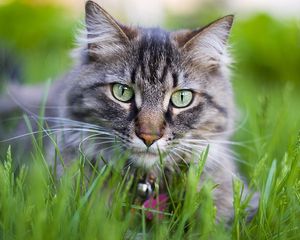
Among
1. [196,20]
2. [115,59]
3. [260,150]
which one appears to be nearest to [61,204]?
[115,59]

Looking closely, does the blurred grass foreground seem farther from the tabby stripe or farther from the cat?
the tabby stripe

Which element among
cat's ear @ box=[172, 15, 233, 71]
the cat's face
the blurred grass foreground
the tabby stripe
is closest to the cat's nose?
the cat's face

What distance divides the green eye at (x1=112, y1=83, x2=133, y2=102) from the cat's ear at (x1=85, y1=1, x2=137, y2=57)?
0.70 ft

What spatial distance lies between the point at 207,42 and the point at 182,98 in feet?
1.15

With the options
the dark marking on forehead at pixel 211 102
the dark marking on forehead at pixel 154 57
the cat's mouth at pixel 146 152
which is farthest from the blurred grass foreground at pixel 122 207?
the dark marking on forehead at pixel 154 57

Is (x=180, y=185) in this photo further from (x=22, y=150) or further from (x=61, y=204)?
(x=22, y=150)

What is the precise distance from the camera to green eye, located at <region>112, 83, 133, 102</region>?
92.4 inches

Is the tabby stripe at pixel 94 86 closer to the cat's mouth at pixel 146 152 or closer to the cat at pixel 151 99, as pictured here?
the cat at pixel 151 99

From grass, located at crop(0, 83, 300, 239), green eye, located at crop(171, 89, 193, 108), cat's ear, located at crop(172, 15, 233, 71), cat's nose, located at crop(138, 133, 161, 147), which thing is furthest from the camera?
cat's ear, located at crop(172, 15, 233, 71)

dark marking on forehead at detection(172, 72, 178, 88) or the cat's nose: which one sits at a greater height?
dark marking on forehead at detection(172, 72, 178, 88)

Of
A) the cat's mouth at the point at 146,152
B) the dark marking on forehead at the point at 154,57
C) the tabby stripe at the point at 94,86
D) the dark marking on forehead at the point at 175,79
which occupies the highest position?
the dark marking on forehead at the point at 154,57

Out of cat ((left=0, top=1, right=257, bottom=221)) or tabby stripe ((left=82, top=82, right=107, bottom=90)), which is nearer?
cat ((left=0, top=1, right=257, bottom=221))

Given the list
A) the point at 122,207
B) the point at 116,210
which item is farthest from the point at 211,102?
the point at 116,210

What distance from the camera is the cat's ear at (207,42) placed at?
2.47 metres
